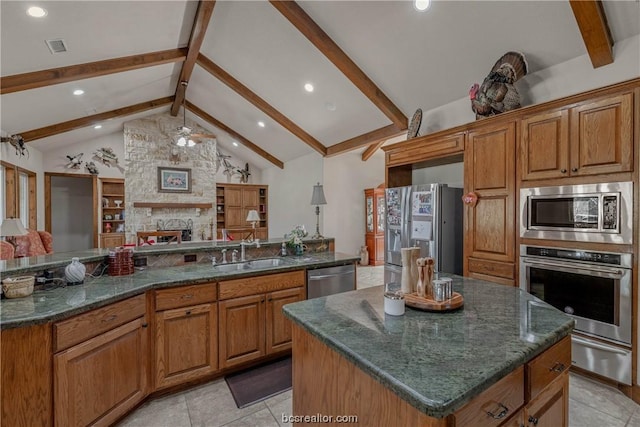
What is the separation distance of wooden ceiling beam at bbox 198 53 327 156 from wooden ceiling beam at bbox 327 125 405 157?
36 centimetres

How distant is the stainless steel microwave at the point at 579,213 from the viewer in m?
2.15

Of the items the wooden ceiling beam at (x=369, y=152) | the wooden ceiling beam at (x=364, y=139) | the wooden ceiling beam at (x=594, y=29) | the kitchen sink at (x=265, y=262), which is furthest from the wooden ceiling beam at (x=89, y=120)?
the wooden ceiling beam at (x=594, y=29)

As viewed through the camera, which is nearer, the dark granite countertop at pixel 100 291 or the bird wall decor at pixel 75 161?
the dark granite countertop at pixel 100 291

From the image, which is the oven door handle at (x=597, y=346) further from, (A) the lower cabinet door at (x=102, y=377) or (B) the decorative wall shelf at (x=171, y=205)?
(B) the decorative wall shelf at (x=171, y=205)

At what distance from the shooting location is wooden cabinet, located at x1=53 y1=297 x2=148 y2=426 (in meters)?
1.60

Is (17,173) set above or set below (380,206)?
above

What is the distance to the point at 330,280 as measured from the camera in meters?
3.02

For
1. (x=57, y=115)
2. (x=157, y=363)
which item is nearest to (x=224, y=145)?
(x=57, y=115)

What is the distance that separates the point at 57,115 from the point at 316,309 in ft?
21.0

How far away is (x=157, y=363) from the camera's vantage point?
2.18 metres

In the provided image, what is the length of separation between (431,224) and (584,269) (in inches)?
54.2

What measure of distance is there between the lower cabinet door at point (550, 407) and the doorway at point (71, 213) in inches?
370

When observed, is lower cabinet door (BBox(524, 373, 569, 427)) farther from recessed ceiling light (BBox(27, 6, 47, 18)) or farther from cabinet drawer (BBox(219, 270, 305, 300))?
recessed ceiling light (BBox(27, 6, 47, 18))

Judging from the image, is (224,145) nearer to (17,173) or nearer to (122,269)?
(17,173)
